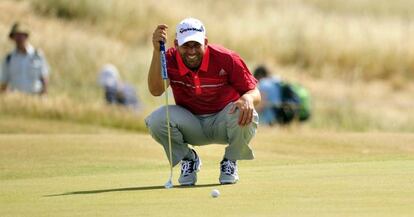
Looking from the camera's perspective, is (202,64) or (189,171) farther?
(189,171)

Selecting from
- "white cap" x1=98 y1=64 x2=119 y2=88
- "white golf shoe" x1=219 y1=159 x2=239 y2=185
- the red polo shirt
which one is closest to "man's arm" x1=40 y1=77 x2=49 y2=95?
"white cap" x1=98 y1=64 x2=119 y2=88

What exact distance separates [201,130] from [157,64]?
0.69 m

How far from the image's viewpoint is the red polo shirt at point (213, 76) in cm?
935

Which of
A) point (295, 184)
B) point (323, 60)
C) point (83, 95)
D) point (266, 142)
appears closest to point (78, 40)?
point (83, 95)

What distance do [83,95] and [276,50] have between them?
408 inches

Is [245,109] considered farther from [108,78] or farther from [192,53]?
[108,78]

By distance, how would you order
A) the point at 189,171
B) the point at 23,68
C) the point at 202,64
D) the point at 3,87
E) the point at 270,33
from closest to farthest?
the point at 202,64 → the point at 189,171 → the point at 23,68 → the point at 3,87 → the point at 270,33

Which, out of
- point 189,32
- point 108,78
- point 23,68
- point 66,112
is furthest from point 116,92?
point 189,32

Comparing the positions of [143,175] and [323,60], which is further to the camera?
[323,60]

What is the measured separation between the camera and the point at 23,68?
64.8 feet

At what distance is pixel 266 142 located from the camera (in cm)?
1545

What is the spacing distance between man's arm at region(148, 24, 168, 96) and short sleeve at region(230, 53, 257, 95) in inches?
20.9

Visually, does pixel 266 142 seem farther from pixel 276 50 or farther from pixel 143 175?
pixel 276 50

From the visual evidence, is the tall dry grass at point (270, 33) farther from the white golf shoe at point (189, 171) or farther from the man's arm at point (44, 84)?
the white golf shoe at point (189, 171)
